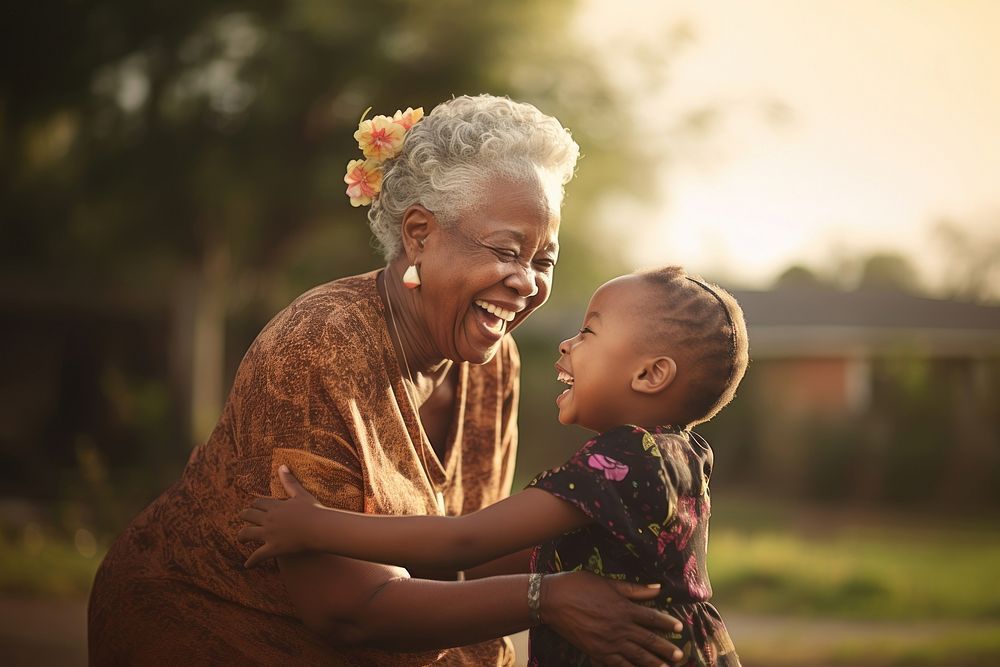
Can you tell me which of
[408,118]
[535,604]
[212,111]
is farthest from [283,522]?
[212,111]

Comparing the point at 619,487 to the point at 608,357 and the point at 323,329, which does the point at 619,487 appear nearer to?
the point at 608,357

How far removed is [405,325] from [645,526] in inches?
38.3

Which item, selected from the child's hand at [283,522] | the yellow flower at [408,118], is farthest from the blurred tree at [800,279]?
the child's hand at [283,522]

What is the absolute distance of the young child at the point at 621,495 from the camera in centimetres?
251

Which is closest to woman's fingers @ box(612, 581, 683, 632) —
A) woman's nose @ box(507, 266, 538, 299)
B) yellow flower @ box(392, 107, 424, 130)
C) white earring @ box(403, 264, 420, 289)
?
woman's nose @ box(507, 266, 538, 299)

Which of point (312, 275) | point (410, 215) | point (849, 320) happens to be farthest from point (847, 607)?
point (849, 320)

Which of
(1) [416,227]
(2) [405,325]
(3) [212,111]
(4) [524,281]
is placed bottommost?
(2) [405,325]

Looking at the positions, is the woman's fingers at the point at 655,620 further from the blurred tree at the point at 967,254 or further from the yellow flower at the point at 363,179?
the blurred tree at the point at 967,254

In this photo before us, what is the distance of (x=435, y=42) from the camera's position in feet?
51.8

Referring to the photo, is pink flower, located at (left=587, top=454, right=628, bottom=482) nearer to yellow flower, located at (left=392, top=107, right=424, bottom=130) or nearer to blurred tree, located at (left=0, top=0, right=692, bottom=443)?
yellow flower, located at (left=392, top=107, right=424, bottom=130)

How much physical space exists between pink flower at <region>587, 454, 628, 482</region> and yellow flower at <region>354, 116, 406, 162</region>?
118 centimetres

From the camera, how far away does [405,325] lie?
3.08 metres

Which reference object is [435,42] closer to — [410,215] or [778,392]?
[778,392]

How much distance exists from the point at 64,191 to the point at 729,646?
50.8ft
